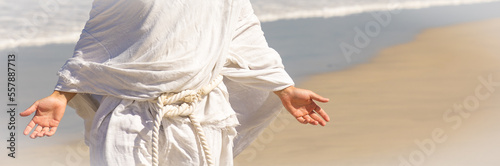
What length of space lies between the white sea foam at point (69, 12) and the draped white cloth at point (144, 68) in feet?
22.4

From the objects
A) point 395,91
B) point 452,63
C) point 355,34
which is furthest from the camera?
point 355,34

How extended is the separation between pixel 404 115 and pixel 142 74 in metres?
3.78

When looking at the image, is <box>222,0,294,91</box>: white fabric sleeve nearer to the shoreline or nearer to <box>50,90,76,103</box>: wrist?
<box>50,90,76,103</box>: wrist

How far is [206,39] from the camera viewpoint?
2.66 m

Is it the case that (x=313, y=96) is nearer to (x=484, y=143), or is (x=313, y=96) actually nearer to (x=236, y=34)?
(x=236, y=34)

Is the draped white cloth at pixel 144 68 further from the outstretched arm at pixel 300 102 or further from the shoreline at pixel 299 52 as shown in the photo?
the shoreline at pixel 299 52

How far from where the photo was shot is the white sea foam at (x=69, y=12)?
9.54m

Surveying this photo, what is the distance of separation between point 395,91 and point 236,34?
4.10 m

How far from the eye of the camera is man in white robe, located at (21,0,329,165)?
2.58 meters

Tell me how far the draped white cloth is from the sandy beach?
89.2 inches

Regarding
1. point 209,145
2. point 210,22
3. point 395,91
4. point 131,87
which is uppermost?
point 395,91

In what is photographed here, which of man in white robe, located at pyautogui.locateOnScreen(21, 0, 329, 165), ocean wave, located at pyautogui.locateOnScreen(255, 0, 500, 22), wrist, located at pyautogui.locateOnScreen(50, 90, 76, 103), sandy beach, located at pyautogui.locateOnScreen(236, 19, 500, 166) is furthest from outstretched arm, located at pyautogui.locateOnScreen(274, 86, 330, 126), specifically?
ocean wave, located at pyautogui.locateOnScreen(255, 0, 500, 22)

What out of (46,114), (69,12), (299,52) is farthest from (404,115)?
(69,12)

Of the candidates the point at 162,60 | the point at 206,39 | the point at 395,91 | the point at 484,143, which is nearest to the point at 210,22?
the point at 206,39
